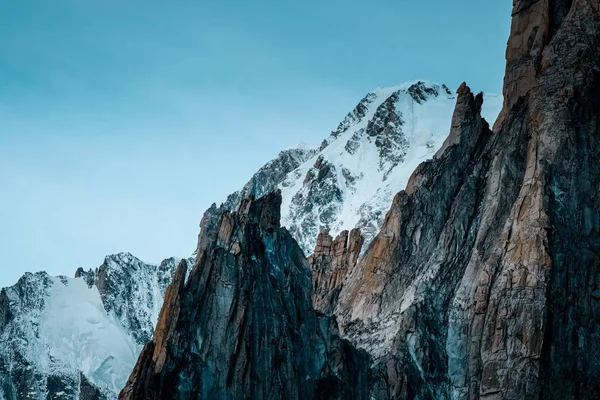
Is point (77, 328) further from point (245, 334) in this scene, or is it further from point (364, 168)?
point (245, 334)

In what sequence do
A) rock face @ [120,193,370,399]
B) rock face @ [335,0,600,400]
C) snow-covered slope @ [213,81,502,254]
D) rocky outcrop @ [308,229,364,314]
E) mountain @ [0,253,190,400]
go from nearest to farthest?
rock face @ [120,193,370,399]
rock face @ [335,0,600,400]
rocky outcrop @ [308,229,364,314]
mountain @ [0,253,190,400]
snow-covered slope @ [213,81,502,254]

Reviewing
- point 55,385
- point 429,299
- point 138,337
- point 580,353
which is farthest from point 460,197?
point 138,337

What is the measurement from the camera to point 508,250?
8231 cm

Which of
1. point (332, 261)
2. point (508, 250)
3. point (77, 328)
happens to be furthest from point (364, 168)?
point (508, 250)

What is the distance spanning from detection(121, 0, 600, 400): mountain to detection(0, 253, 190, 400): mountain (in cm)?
7689

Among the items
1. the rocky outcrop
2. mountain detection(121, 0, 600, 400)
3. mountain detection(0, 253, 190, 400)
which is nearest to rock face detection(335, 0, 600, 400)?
mountain detection(121, 0, 600, 400)

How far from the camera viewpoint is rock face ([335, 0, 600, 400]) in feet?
257

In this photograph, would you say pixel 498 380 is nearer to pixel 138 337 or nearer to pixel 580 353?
pixel 580 353

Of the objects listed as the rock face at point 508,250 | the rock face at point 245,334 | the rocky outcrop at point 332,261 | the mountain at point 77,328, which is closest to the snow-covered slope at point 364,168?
the mountain at point 77,328

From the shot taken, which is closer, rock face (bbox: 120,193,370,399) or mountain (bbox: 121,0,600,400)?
rock face (bbox: 120,193,370,399)

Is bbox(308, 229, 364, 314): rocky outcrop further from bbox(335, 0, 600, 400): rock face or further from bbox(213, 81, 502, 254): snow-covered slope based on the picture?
bbox(213, 81, 502, 254): snow-covered slope

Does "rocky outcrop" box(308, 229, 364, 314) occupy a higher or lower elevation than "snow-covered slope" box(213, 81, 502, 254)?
lower

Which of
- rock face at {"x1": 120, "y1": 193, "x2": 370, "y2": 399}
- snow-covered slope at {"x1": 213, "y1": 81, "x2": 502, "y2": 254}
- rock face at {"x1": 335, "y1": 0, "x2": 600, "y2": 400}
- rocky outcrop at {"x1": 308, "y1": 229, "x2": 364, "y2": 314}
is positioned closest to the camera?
rock face at {"x1": 120, "y1": 193, "x2": 370, "y2": 399}

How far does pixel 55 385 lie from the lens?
16675 centimetres
